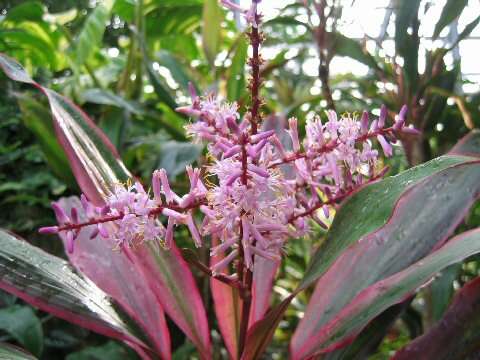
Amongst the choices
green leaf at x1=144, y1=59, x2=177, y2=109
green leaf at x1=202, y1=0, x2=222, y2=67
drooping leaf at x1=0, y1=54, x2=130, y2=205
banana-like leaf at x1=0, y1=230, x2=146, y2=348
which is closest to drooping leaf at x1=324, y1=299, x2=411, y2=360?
banana-like leaf at x1=0, y1=230, x2=146, y2=348

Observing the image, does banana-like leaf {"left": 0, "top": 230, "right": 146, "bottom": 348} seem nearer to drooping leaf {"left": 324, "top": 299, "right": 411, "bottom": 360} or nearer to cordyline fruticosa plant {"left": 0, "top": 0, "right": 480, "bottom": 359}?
cordyline fruticosa plant {"left": 0, "top": 0, "right": 480, "bottom": 359}

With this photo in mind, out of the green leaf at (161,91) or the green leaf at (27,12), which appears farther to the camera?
the green leaf at (27,12)

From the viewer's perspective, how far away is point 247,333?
588 millimetres

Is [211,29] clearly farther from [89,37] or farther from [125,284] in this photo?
[125,284]

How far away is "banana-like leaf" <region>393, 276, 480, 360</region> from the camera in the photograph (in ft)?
1.55

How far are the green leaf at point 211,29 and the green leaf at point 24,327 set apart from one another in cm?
79

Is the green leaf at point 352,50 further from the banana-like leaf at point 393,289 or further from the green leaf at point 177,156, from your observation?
the banana-like leaf at point 393,289

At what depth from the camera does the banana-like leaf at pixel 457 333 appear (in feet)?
1.55

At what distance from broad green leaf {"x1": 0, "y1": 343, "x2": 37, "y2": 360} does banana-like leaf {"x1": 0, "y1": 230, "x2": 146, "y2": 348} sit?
49mm

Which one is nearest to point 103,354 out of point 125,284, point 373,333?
point 125,284

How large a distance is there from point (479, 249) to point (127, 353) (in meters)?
0.66

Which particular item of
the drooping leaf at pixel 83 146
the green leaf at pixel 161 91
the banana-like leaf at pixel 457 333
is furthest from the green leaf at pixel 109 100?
the banana-like leaf at pixel 457 333

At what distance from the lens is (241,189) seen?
47cm

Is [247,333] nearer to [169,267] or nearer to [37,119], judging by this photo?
[169,267]
